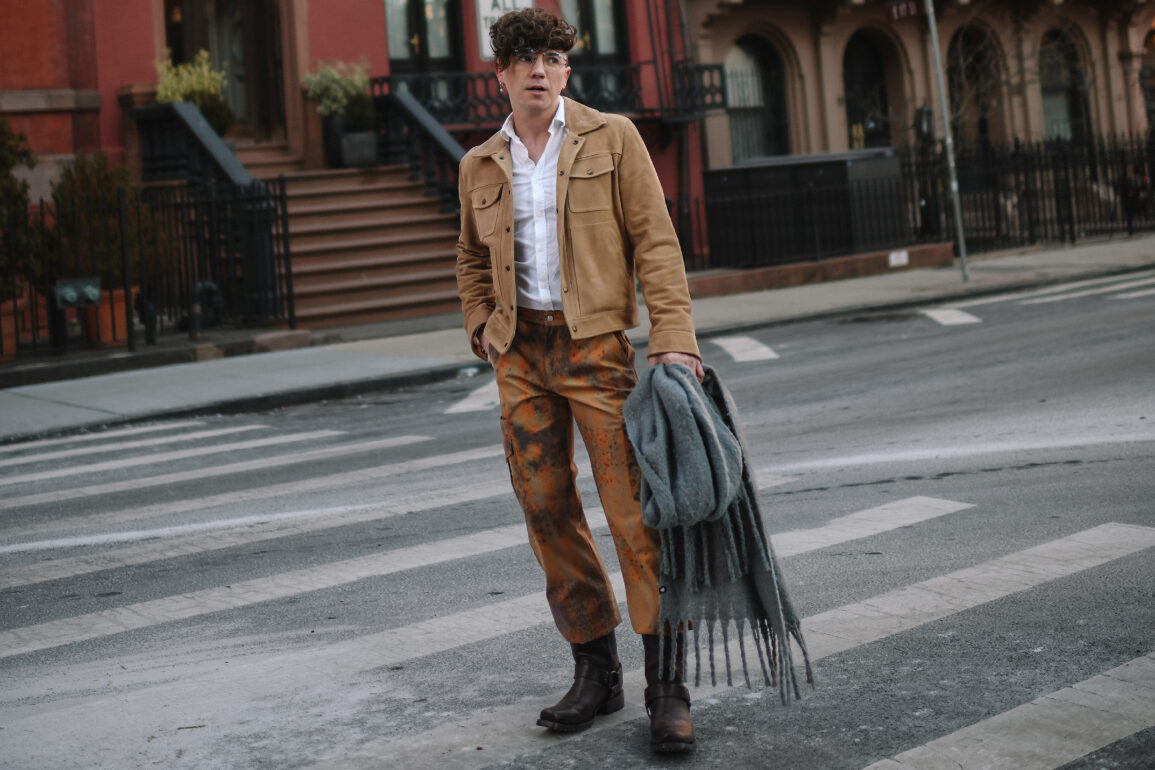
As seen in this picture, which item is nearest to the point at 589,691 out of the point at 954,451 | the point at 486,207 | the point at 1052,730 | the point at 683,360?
the point at 683,360

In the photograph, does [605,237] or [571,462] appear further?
[571,462]

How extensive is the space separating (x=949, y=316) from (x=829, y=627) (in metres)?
11.3

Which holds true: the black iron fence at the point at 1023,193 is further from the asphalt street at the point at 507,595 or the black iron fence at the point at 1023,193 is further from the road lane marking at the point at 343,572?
the road lane marking at the point at 343,572

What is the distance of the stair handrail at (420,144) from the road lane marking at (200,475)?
9.95 meters

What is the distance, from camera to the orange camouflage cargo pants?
13.3ft

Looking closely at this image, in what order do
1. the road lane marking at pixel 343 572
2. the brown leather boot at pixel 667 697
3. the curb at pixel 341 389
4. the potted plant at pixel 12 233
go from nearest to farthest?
1. the brown leather boot at pixel 667 697
2. the road lane marking at pixel 343 572
3. the curb at pixel 341 389
4. the potted plant at pixel 12 233

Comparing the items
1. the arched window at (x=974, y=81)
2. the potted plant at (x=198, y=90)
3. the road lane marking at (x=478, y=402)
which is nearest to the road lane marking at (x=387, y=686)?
the road lane marking at (x=478, y=402)

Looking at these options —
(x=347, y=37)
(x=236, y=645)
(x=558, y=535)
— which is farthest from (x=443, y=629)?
(x=347, y=37)

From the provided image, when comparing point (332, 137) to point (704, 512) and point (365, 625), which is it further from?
point (704, 512)

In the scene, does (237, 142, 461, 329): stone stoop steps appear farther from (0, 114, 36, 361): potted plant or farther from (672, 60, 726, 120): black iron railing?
(672, 60, 726, 120): black iron railing

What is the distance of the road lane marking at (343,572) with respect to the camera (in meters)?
5.60

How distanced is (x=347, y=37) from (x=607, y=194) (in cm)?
1823

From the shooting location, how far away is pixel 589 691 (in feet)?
13.6

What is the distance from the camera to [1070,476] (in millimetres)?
7148
